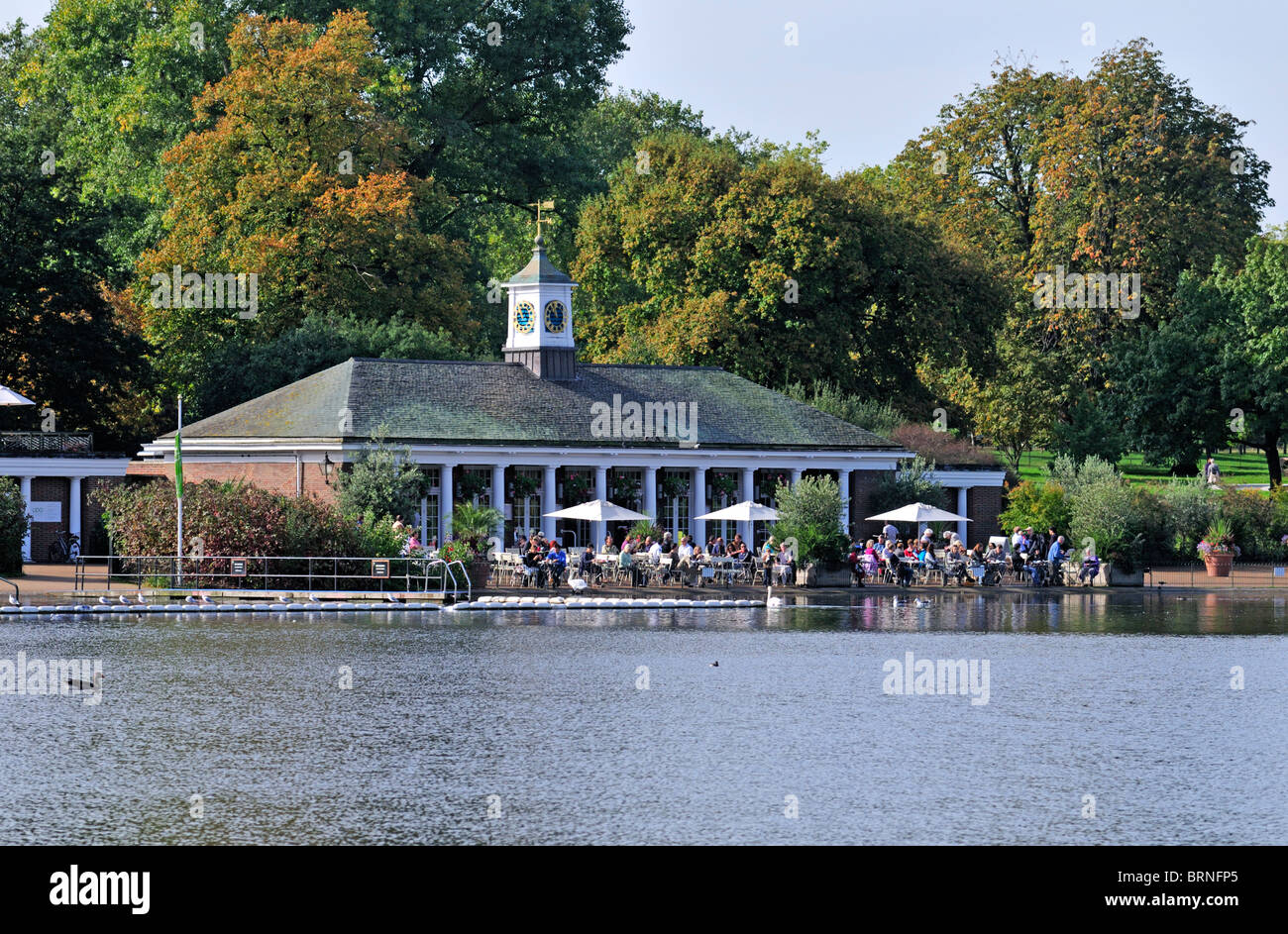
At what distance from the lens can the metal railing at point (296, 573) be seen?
141ft

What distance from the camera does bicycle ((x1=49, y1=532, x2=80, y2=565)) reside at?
5526 cm

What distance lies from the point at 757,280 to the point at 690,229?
4.22 meters

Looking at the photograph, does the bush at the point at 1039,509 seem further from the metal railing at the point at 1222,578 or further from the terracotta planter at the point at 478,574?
the terracotta planter at the point at 478,574

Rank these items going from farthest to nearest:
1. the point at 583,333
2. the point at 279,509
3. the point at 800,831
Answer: the point at 583,333
the point at 279,509
the point at 800,831

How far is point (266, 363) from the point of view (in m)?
61.2

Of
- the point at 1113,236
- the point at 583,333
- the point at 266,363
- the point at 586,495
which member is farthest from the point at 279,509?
the point at 1113,236

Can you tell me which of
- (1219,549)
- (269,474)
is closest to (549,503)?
(269,474)

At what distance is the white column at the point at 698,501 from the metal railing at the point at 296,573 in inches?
552

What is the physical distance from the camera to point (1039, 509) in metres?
57.4

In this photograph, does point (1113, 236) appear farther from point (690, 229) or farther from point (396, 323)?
point (396, 323)

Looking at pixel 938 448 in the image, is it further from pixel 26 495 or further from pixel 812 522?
pixel 26 495

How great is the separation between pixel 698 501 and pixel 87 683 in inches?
1277

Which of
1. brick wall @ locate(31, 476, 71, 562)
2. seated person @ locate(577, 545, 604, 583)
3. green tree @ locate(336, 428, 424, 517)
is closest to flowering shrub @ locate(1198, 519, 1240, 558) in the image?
seated person @ locate(577, 545, 604, 583)

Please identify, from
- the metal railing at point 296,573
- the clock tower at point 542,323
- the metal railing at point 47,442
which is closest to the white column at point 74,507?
the metal railing at point 47,442
